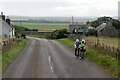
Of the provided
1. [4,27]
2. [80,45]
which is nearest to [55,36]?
[4,27]

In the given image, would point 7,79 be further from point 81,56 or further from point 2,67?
point 81,56

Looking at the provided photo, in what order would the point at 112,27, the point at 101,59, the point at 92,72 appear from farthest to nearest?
the point at 112,27
the point at 101,59
the point at 92,72

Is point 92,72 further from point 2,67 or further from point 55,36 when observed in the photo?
point 55,36

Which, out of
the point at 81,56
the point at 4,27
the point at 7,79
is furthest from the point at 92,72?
the point at 4,27

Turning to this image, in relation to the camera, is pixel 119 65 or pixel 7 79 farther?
pixel 119 65

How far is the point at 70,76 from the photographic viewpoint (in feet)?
65.7

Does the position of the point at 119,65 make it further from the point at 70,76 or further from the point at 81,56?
the point at 81,56

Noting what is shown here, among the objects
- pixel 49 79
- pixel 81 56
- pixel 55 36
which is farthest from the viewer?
pixel 55 36

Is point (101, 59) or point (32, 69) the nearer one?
point (32, 69)

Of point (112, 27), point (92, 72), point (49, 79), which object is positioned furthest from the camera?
point (112, 27)

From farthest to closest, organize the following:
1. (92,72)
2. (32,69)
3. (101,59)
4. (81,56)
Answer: (81,56), (101,59), (32,69), (92,72)

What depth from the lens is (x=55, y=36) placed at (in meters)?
104

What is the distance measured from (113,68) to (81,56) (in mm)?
9119

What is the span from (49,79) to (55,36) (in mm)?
84693
